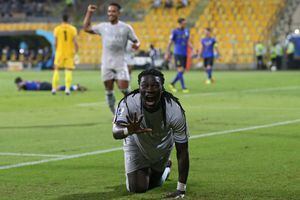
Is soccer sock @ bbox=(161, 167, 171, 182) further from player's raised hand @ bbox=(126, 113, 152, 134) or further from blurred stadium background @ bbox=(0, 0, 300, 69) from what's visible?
blurred stadium background @ bbox=(0, 0, 300, 69)

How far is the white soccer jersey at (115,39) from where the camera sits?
17281 mm

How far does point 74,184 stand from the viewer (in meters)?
8.89

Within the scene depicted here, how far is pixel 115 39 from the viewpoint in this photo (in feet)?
57.0

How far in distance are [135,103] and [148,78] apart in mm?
369

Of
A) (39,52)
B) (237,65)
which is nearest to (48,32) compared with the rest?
(39,52)

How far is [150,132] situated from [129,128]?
644 mm

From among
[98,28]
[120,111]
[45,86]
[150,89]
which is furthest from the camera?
[45,86]

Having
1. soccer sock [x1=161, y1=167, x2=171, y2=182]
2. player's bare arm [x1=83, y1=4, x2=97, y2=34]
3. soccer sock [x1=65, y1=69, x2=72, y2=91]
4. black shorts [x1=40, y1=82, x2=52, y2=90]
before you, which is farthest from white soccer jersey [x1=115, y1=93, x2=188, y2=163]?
black shorts [x1=40, y1=82, x2=52, y2=90]

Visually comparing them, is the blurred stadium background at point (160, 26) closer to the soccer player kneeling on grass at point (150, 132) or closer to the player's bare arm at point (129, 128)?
the soccer player kneeling on grass at point (150, 132)

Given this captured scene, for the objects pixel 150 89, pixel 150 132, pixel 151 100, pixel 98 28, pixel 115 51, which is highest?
pixel 98 28

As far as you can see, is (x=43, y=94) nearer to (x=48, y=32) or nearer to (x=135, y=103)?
(x=135, y=103)

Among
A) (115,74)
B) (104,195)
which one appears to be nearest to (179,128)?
(104,195)

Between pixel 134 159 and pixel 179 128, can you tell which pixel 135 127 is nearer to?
pixel 179 128

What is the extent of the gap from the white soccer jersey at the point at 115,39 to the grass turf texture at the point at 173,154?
1.20 metres
